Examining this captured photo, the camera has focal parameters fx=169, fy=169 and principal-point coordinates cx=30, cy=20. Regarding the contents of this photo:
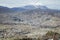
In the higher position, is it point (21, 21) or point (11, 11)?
point (11, 11)

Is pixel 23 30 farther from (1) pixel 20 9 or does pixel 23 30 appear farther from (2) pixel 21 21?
(1) pixel 20 9

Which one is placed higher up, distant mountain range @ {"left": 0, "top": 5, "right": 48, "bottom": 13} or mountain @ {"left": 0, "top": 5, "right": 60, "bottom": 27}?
distant mountain range @ {"left": 0, "top": 5, "right": 48, "bottom": 13}

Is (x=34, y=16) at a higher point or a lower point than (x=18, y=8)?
lower

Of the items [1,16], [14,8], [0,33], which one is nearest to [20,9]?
[14,8]

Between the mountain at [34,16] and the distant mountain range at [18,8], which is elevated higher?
the distant mountain range at [18,8]

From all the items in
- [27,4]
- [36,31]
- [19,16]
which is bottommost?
[36,31]

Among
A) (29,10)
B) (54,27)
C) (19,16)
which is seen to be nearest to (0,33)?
(19,16)

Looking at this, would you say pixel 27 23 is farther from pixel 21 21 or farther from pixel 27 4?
pixel 27 4

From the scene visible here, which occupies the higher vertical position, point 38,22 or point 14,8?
point 14,8
